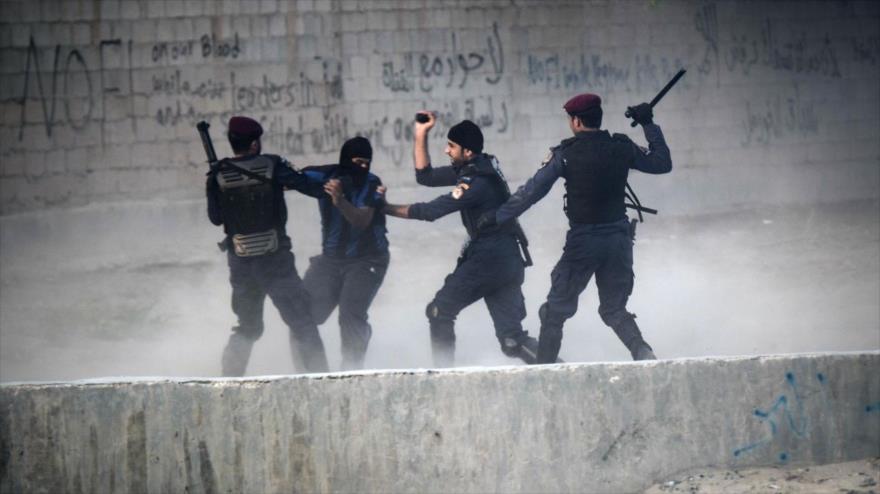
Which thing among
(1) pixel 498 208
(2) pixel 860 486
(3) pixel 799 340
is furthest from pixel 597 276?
(3) pixel 799 340

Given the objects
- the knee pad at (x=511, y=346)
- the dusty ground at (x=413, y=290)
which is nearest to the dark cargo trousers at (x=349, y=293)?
the knee pad at (x=511, y=346)

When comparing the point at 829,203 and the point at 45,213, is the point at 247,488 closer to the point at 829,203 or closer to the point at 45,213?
the point at 45,213

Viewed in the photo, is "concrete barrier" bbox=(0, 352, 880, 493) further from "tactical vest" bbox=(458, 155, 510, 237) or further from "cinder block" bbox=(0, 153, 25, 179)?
"cinder block" bbox=(0, 153, 25, 179)

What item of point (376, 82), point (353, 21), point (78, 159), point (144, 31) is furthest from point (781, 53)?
point (78, 159)

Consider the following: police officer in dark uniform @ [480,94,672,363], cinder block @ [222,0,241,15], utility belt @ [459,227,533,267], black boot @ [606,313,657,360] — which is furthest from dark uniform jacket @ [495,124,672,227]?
cinder block @ [222,0,241,15]

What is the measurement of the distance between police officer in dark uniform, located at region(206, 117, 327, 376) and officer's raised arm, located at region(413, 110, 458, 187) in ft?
1.97

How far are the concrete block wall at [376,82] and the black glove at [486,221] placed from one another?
484cm

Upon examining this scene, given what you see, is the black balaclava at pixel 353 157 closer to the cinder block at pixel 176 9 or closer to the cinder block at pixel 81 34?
the cinder block at pixel 176 9

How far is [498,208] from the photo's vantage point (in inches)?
273

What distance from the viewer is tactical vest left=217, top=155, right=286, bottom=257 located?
6945 millimetres

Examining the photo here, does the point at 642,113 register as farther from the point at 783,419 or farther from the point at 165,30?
the point at 165,30

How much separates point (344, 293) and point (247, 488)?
6.12ft

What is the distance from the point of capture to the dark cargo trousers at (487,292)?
700 centimetres

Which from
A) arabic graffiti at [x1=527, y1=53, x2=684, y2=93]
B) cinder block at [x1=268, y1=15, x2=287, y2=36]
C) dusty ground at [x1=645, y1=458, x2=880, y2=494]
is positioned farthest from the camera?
arabic graffiti at [x1=527, y1=53, x2=684, y2=93]
